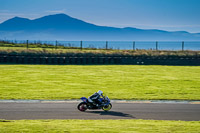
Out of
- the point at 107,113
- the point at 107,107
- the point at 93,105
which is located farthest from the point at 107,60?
the point at 107,113

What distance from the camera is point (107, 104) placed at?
15.5 meters

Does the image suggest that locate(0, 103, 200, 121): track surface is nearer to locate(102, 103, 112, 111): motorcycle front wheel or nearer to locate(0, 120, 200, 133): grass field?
locate(102, 103, 112, 111): motorcycle front wheel

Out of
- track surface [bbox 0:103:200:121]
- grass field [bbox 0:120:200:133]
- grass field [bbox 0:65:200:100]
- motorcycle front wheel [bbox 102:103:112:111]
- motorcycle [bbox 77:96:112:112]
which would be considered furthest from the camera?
grass field [bbox 0:65:200:100]

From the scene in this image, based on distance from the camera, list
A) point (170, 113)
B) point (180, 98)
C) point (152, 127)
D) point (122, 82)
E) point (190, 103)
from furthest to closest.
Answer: point (122, 82), point (180, 98), point (190, 103), point (170, 113), point (152, 127)

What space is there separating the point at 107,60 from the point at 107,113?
93.7ft

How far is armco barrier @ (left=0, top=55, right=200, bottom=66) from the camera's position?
4200 cm

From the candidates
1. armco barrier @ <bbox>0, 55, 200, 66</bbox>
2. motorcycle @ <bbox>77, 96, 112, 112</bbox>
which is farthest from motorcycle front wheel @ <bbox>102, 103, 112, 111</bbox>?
armco barrier @ <bbox>0, 55, 200, 66</bbox>

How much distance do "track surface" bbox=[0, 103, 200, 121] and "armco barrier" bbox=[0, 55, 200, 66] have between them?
25555mm

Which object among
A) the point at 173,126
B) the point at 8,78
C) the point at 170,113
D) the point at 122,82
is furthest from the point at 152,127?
the point at 8,78

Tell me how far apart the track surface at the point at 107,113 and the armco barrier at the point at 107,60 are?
2555 cm

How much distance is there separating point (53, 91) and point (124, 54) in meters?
24.9

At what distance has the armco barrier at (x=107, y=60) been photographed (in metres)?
42.0

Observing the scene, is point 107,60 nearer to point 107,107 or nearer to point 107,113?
point 107,107

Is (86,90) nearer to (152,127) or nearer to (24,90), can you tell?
(24,90)
